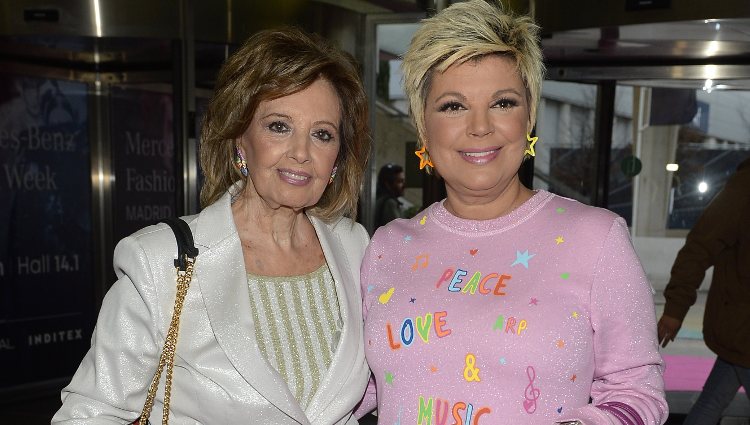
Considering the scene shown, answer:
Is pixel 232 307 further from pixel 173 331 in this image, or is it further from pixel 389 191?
pixel 389 191

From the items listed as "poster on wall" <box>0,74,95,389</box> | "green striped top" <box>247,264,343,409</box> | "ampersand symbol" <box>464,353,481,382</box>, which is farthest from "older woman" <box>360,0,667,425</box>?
"poster on wall" <box>0,74,95,389</box>

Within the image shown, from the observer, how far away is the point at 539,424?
1.69 metres

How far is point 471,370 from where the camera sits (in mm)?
1734

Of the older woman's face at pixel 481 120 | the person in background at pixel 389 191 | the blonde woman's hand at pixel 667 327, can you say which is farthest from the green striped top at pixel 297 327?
the person in background at pixel 389 191

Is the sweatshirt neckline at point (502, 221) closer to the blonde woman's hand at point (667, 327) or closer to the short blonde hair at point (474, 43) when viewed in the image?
the short blonde hair at point (474, 43)

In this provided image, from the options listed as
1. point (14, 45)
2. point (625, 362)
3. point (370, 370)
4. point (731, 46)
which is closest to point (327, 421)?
point (370, 370)

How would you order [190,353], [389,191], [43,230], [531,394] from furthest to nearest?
[43,230], [389,191], [190,353], [531,394]

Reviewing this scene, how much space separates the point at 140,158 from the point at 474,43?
4994 millimetres

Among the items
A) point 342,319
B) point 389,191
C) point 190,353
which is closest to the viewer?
point 190,353

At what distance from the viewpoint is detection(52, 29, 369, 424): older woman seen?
1.79m

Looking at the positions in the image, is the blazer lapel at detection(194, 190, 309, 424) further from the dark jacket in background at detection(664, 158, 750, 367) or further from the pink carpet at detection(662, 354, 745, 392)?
the pink carpet at detection(662, 354, 745, 392)

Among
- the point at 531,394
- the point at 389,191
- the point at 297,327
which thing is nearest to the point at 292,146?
the point at 297,327

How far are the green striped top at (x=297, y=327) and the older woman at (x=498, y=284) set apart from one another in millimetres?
136

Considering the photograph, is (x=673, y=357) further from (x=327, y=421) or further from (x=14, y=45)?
(x=14, y=45)
